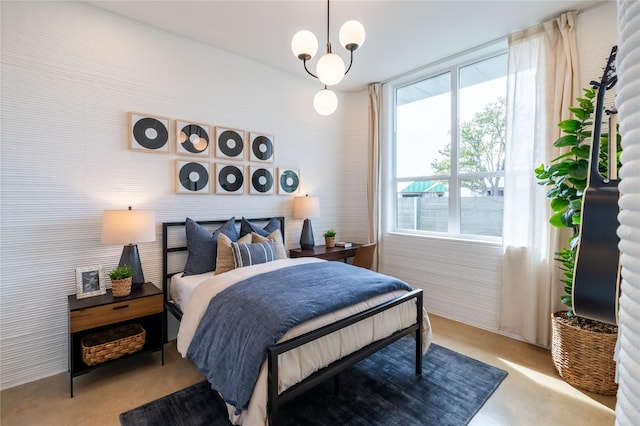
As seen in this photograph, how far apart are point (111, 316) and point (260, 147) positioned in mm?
2171

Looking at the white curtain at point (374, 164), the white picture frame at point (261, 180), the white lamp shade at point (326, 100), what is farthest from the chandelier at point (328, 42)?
the white curtain at point (374, 164)

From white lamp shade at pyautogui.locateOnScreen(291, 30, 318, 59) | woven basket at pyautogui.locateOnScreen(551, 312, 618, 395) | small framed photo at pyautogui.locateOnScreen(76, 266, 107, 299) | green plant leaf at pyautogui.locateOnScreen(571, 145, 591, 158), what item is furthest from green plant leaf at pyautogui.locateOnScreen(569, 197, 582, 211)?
small framed photo at pyautogui.locateOnScreen(76, 266, 107, 299)

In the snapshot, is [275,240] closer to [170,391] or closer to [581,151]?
[170,391]

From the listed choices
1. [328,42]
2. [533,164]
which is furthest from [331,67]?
[533,164]

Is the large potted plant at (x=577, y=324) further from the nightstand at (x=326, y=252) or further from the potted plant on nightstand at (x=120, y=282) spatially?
the potted plant on nightstand at (x=120, y=282)

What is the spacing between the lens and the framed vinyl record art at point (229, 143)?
3.21 meters

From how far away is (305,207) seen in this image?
3.69 m

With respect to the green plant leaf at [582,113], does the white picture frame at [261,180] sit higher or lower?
lower

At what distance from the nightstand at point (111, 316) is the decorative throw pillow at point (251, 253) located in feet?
2.21

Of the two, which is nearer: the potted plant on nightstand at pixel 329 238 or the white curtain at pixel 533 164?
the white curtain at pixel 533 164

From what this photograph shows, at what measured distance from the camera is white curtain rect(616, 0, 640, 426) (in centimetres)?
30

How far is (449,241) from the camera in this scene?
3459mm

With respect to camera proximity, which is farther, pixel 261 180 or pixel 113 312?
pixel 261 180

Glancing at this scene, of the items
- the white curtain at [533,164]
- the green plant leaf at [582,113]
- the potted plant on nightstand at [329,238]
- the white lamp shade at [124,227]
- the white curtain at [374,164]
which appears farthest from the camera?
the white curtain at [374,164]
